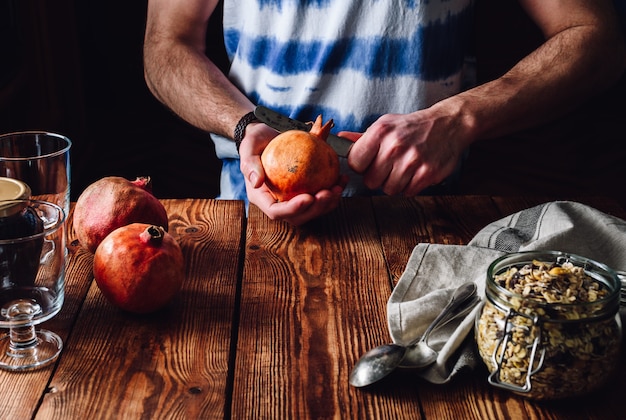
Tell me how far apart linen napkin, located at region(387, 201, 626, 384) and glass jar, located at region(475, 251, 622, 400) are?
6cm

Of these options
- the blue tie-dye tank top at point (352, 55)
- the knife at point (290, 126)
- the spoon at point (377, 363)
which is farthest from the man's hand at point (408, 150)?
the spoon at point (377, 363)

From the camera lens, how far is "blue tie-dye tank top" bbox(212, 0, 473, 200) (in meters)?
1.32

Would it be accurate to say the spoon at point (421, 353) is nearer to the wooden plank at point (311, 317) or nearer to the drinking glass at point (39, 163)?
the wooden plank at point (311, 317)

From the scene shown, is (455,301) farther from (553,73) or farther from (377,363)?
(553,73)

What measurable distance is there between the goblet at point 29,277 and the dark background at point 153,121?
1533 mm

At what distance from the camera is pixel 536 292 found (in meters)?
0.71

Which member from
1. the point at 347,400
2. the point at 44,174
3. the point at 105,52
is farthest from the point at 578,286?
the point at 105,52

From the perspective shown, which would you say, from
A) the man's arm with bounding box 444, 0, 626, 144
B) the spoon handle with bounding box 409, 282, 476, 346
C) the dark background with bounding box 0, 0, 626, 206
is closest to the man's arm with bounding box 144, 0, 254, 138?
the man's arm with bounding box 444, 0, 626, 144

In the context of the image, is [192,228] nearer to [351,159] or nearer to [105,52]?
[351,159]

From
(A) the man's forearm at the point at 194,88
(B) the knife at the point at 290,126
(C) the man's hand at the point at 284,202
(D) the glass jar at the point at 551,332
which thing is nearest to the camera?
(D) the glass jar at the point at 551,332

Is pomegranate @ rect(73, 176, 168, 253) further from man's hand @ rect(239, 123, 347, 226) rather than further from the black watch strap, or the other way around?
the black watch strap

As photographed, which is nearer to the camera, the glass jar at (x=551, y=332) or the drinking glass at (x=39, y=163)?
the glass jar at (x=551, y=332)

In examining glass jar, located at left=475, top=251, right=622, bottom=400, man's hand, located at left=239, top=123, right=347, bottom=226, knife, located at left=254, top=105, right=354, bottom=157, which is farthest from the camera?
knife, located at left=254, top=105, right=354, bottom=157

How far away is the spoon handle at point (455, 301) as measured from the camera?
78 centimetres
